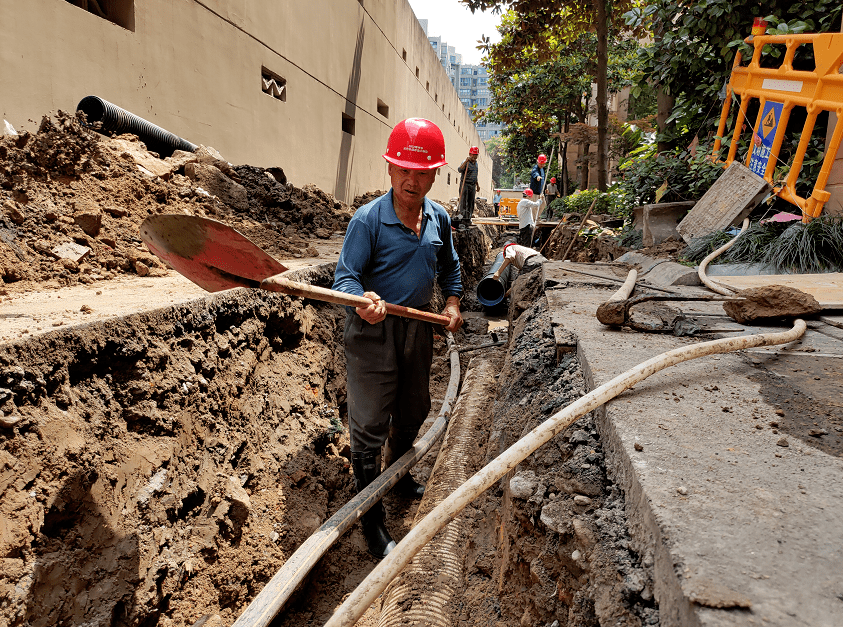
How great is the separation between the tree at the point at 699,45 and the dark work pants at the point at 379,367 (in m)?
5.80

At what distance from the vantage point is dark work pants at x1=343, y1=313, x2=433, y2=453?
8.63 feet

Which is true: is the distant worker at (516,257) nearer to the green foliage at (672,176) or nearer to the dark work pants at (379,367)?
the green foliage at (672,176)

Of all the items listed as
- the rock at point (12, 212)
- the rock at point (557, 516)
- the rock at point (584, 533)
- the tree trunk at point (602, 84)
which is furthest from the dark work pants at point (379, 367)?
the tree trunk at point (602, 84)

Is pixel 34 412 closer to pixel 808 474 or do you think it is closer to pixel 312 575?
pixel 312 575

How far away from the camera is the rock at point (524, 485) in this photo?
5.59 feet

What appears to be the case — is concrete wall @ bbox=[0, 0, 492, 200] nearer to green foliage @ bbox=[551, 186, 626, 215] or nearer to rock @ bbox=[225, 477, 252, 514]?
rock @ bbox=[225, 477, 252, 514]

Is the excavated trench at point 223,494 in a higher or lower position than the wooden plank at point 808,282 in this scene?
lower

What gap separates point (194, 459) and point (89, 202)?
2157mm

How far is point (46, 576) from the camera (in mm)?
1738

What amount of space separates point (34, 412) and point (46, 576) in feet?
1.87

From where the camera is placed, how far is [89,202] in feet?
11.4

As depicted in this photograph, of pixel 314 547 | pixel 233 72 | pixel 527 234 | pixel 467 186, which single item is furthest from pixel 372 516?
pixel 527 234

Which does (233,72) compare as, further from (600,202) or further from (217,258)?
(600,202)

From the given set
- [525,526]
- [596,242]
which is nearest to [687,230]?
[596,242]
